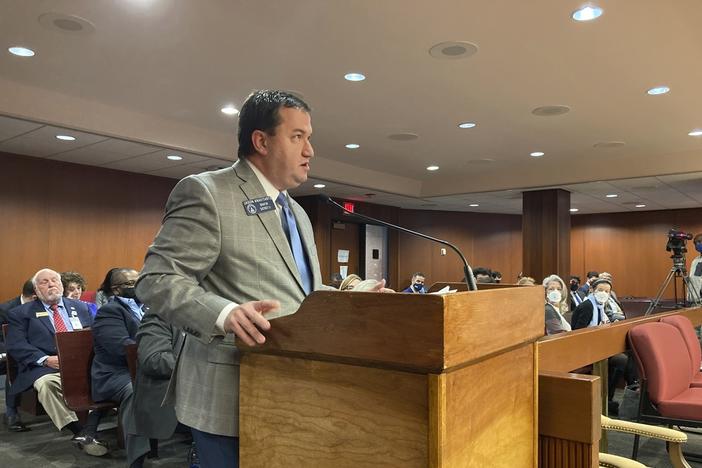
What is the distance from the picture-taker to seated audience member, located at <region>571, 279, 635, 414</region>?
16.9ft

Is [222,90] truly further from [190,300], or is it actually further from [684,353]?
[190,300]

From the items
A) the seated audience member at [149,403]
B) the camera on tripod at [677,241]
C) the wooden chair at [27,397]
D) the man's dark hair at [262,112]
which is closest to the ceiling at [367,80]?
the camera on tripod at [677,241]

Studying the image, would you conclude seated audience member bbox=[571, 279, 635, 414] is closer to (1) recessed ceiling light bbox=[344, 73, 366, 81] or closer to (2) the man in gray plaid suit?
(1) recessed ceiling light bbox=[344, 73, 366, 81]

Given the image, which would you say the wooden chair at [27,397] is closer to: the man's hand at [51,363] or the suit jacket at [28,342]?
the suit jacket at [28,342]

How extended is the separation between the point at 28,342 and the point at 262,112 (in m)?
4.10

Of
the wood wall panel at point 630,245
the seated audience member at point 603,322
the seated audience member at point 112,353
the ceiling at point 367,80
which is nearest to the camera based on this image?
the seated audience member at point 112,353

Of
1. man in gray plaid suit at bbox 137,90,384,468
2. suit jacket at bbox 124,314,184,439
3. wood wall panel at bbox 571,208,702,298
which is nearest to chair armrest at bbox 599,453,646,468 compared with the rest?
man in gray plaid suit at bbox 137,90,384,468

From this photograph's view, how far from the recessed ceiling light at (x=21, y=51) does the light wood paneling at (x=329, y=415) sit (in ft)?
14.9

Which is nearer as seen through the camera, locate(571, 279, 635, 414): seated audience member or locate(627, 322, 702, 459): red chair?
locate(627, 322, 702, 459): red chair

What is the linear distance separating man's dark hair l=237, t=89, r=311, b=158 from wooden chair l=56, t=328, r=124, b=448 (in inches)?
120

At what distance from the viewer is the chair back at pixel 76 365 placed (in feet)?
12.3

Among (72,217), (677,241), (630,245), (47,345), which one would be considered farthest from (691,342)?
(630,245)

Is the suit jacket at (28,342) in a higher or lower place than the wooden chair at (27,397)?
higher

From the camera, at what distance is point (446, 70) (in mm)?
4941
